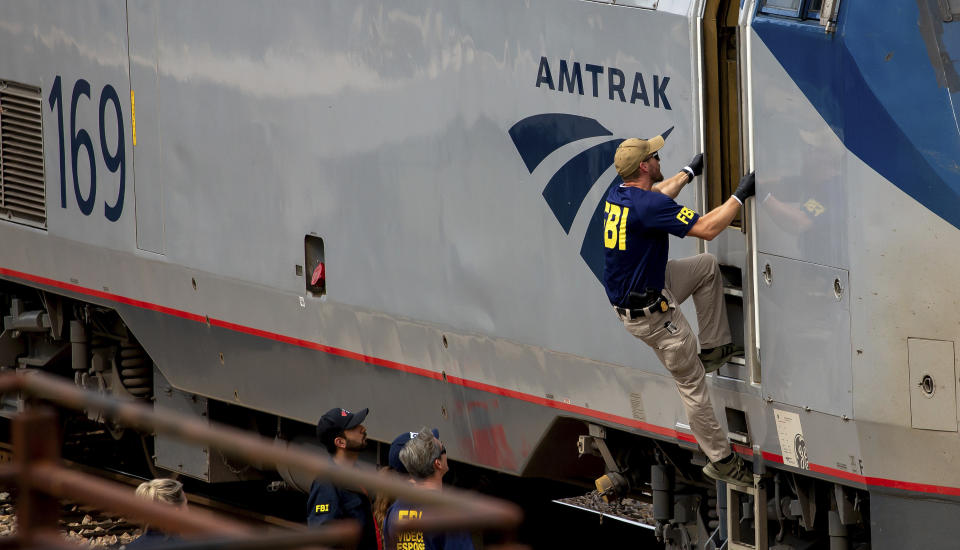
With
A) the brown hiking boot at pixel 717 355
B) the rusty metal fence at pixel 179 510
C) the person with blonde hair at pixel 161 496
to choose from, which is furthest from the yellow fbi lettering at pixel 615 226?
the rusty metal fence at pixel 179 510

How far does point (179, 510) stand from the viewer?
2990mm

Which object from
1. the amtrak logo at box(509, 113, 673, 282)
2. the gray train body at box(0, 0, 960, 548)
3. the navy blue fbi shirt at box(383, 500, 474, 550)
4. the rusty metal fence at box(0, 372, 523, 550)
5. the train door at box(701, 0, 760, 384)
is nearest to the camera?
the rusty metal fence at box(0, 372, 523, 550)

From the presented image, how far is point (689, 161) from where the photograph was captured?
6262 millimetres

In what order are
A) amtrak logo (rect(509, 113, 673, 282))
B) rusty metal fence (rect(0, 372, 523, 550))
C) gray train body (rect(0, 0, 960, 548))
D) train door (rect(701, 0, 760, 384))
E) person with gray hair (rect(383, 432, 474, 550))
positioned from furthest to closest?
amtrak logo (rect(509, 113, 673, 282))
train door (rect(701, 0, 760, 384))
person with gray hair (rect(383, 432, 474, 550))
gray train body (rect(0, 0, 960, 548))
rusty metal fence (rect(0, 372, 523, 550))

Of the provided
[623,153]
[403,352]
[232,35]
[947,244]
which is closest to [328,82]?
[232,35]

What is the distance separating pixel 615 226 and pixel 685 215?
320mm

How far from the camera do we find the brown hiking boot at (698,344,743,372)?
6238mm

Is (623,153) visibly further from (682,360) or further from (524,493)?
(524,493)

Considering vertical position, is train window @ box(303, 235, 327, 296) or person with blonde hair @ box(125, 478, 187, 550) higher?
train window @ box(303, 235, 327, 296)

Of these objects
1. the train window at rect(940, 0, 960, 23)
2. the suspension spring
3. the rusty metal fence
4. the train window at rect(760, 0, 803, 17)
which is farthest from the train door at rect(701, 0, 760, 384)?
the suspension spring

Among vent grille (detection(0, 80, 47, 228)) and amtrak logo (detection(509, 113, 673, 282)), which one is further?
vent grille (detection(0, 80, 47, 228))

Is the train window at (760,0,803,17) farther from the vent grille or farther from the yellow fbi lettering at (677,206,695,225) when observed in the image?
the vent grille

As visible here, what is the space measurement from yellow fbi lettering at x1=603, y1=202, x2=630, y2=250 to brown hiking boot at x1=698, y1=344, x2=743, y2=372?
1.75ft

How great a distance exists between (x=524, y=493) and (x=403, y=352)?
188 cm
